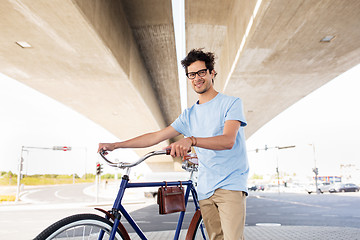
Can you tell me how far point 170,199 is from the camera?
95.6 inches

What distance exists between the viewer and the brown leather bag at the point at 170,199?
2379mm

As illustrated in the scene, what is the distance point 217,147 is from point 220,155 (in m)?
0.32

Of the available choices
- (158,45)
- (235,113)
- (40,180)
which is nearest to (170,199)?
(235,113)

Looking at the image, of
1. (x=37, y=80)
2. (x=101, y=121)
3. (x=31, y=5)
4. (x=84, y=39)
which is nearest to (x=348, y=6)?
(x=84, y=39)

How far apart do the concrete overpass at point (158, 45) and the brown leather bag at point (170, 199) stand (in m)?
4.05

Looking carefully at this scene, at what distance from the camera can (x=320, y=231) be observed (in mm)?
6977

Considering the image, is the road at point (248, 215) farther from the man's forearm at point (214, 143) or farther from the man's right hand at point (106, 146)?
the man's forearm at point (214, 143)

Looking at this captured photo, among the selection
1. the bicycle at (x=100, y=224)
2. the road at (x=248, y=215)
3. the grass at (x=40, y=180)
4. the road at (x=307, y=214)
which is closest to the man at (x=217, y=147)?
the bicycle at (x=100, y=224)

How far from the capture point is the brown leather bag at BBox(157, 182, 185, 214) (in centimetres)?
238

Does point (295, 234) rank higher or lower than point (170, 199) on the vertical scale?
lower

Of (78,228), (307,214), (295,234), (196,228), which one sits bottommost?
(307,214)

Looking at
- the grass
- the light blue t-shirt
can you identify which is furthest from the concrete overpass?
the grass

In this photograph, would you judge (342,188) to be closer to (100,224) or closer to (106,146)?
(106,146)

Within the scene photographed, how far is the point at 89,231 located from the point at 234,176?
3.26ft
